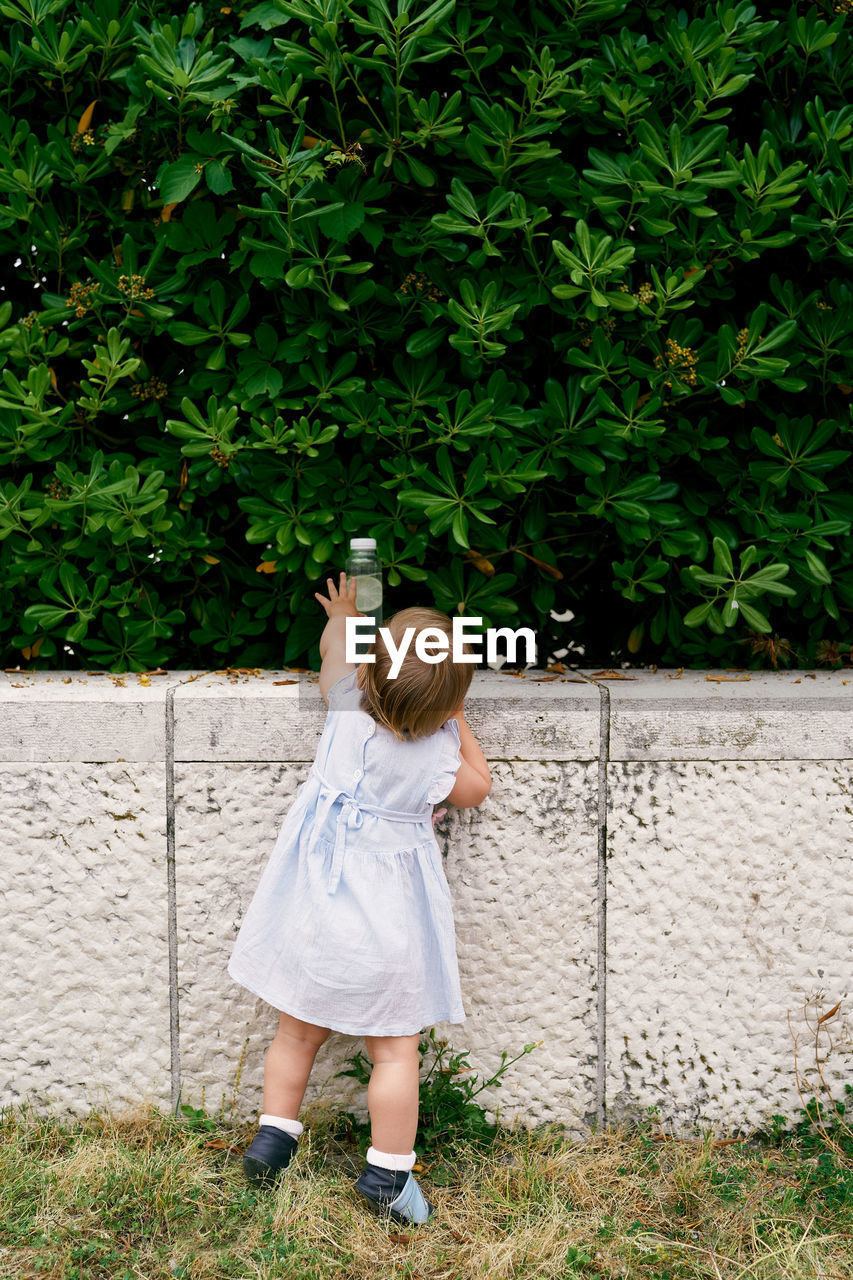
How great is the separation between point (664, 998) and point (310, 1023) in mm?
941

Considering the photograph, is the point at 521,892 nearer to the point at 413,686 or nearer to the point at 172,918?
the point at 413,686

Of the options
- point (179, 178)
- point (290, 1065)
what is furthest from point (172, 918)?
point (179, 178)

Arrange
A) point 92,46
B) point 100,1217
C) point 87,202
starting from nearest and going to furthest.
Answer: point 100,1217 → point 92,46 → point 87,202

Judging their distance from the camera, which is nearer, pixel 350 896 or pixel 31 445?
pixel 350 896

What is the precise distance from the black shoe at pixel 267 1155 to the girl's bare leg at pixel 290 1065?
0.17 feet

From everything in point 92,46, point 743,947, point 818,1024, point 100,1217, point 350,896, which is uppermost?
point 92,46

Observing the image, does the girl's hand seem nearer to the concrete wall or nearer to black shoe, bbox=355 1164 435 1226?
the concrete wall

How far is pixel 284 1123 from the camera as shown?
2.56 metres

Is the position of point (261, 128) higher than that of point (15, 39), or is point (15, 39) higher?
point (15, 39)

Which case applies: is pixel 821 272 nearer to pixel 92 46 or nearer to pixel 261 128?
pixel 261 128

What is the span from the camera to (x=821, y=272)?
283 centimetres

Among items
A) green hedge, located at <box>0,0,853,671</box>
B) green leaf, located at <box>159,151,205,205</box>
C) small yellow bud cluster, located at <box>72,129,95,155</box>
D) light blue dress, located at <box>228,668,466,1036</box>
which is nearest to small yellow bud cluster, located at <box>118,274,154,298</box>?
green hedge, located at <box>0,0,853,671</box>

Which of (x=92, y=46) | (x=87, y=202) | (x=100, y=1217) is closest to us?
(x=100, y=1217)

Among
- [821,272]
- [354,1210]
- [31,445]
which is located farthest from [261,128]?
[354,1210]
